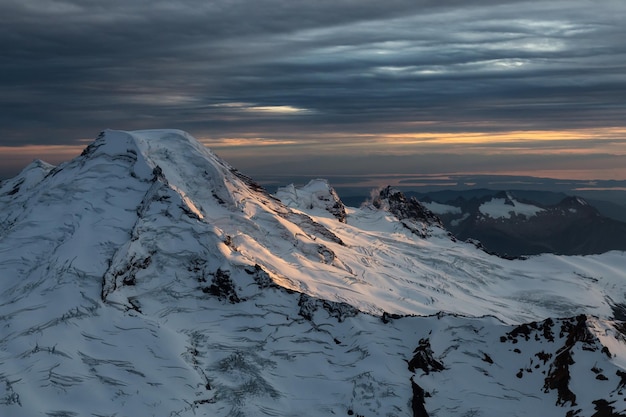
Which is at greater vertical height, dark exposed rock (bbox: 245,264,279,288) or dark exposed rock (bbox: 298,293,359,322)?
dark exposed rock (bbox: 245,264,279,288)

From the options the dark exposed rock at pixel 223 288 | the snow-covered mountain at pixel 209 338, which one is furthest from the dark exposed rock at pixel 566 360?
the dark exposed rock at pixel 223 288

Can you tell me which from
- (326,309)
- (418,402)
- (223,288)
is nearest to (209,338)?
(223,288)

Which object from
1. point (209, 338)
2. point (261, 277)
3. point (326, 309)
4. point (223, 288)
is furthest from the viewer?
point (261, 277)

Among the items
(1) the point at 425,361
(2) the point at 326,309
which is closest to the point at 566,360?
(1) the point at 425,361

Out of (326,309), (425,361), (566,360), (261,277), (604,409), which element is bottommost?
(425,361)

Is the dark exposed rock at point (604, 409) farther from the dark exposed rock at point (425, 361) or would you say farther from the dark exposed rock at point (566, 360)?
the dark exposed rock at point (425, 361)

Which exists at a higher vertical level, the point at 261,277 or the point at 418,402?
the point at 261,277

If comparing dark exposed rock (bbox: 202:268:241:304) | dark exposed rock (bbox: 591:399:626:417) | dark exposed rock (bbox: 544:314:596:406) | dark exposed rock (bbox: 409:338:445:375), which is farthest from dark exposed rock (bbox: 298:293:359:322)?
dark exposed rock (bbox: 591:399:626:417)

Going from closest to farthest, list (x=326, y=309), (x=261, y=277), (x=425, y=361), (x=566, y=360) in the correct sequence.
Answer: (x=566, y=360) → (x=425, y=361) → (x=326, y=309) → (x=261, y=277)

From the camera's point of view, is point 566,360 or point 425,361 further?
point 425,361

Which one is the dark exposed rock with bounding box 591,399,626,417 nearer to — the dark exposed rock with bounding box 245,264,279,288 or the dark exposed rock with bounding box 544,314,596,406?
the dark exposed rock with bounding box 544,314,596,406

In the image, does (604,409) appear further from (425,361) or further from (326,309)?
(326,309)

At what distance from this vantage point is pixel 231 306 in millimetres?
125812

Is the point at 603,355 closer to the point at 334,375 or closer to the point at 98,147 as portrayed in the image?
the point at 334,375
